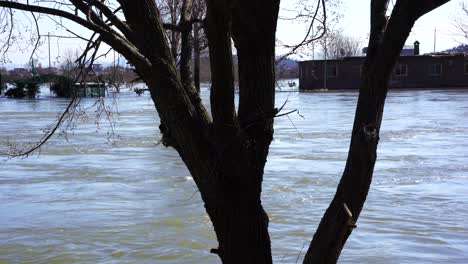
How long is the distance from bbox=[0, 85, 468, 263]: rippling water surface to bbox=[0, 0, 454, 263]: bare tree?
762mm

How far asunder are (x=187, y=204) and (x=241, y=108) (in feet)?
24.1

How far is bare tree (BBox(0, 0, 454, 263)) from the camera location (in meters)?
3.04

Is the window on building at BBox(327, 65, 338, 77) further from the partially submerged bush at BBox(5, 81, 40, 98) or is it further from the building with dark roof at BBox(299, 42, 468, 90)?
the partially submerged bush at BBox(5, 81, 40, 98)

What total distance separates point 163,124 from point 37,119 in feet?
91.4

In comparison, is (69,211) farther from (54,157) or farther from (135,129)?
(135,129)

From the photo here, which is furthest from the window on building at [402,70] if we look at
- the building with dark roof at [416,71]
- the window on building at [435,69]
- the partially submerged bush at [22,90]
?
the partially submerged bush at [22,90]

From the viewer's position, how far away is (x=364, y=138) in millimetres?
3094

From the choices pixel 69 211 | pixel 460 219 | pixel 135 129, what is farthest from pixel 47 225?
pixel 135 129

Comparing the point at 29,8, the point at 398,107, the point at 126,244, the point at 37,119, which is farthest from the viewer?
the point at 398,107

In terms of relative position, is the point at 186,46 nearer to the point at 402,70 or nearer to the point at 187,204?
the point at 187,204

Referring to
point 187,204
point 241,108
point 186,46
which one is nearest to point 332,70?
point 187,204

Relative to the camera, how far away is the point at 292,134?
20.9 metres

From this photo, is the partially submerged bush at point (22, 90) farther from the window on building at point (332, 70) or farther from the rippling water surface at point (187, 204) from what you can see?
the rippling water surface at point (187, 204)

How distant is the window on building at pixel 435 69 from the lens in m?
63.2
